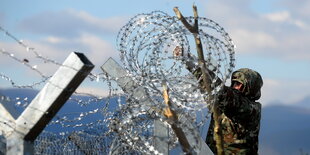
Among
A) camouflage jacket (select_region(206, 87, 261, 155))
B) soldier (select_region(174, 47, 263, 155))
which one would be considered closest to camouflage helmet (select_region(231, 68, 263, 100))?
soldier (select_region(174, 47, 263, 155))

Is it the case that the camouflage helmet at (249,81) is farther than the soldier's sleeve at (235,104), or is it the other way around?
the camouflage helmet at (249,81)

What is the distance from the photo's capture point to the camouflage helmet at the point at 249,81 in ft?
22.7

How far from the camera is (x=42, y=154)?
826cm

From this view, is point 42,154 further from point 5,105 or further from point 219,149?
point 5,105

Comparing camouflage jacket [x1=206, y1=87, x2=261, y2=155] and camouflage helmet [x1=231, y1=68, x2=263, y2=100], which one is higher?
camouflage helmet [x1=231, y1=68, x2=263, y2=100]

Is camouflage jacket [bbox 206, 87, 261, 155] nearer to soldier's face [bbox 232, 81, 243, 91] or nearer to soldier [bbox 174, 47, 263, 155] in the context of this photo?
soldier [bbox 174, 47, 263, 155]

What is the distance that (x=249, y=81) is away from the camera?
6.93 m

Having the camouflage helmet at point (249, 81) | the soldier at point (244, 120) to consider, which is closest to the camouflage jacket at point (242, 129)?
the soldier at point (244, 120)

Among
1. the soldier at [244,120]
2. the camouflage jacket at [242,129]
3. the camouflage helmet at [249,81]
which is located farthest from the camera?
the camouflage helmet at [249,81]

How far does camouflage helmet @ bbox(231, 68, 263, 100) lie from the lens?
6926 mm

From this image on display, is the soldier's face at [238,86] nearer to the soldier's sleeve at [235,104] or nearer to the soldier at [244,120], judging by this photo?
the soldier at [244,120]

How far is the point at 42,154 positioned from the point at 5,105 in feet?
12.5

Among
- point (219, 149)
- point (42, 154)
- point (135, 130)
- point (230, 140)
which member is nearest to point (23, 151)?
point (135, 130)

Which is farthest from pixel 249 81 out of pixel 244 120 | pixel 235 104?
pixel 235 104
